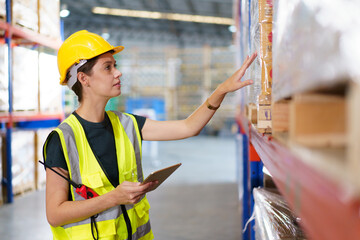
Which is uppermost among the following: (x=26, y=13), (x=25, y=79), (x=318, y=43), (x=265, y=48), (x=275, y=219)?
(x=26, y=13)

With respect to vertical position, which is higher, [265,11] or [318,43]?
[265,11]

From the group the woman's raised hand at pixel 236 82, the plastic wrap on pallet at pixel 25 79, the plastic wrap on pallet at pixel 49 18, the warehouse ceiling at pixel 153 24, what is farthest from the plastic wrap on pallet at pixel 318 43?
the warehouse ceiling at pixel 153 24

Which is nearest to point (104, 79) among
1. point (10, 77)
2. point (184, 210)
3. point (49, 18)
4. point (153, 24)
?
point (184, 210)

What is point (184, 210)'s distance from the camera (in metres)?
5.50

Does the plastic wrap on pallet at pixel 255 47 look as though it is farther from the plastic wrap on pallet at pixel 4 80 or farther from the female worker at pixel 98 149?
the plastic wrap on pallet at pixel 4 80

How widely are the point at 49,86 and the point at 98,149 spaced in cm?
592

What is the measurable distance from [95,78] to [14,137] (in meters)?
4.36

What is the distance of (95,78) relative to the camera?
6.91 feet

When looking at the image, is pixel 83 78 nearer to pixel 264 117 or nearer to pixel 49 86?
pixel 264 117

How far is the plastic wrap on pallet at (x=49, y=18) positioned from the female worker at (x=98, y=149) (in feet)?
16.6

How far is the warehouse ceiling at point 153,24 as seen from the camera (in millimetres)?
19688

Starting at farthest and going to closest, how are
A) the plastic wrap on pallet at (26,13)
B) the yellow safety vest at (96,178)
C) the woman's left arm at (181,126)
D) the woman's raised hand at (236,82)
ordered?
the plastic wrap on pallet at (26,13), the woman's left arm at (181,126), the woman's raised hand at (236,82), the yellow safety vest at (96,178)

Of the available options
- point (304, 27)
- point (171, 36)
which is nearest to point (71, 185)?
point (304, 27)

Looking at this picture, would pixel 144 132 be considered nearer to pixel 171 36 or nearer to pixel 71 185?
pixel 71 185
